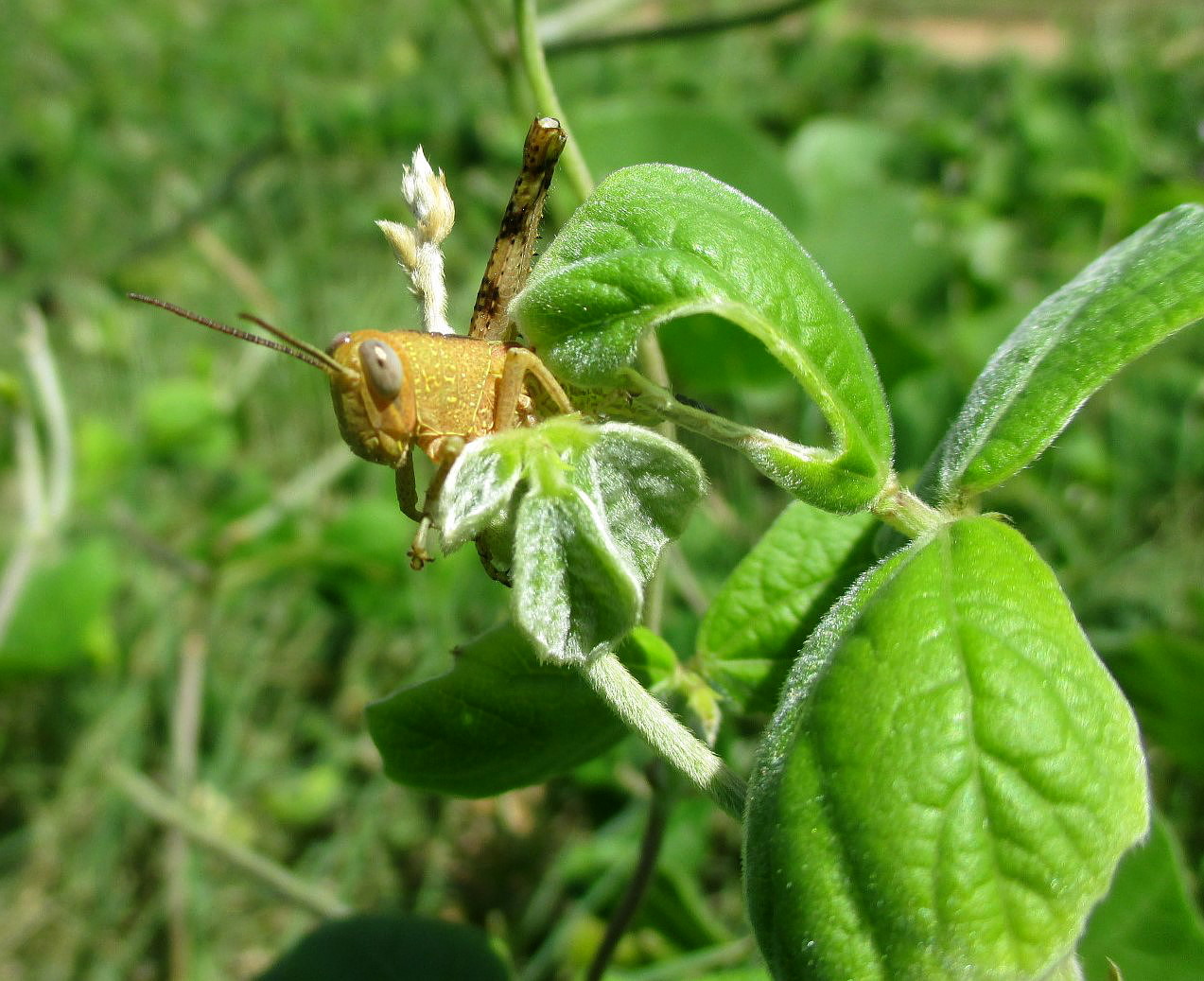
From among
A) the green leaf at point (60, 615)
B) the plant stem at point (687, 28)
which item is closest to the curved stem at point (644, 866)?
the green leaf at point (60, 615)

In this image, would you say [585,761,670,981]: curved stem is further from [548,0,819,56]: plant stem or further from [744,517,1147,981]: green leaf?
[548,0,819,56]: plant stem

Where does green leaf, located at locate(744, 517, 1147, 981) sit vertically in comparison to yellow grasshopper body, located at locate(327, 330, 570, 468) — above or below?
below

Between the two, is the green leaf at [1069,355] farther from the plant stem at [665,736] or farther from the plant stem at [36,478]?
the plant stem at [36,478]

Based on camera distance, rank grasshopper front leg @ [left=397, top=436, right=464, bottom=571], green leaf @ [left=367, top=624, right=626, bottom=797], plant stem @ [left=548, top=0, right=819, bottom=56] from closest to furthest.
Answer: grasshopper front leg @ [left=397, top=436, right=464, bottom=571]
green leaf @ [left=367, top=624, right=626, bottom=797]
plant stem @ [left=548, top=0, right=819, bottom=56]

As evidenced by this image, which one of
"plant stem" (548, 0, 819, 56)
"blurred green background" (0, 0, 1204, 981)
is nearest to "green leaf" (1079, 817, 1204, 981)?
"blurred green background" (0, 0, 1204, 981)

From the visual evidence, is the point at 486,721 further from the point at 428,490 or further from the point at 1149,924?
the point at 1149,924

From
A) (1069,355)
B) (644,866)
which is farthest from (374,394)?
(644,866)

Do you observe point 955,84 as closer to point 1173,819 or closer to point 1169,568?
point 1169,568
